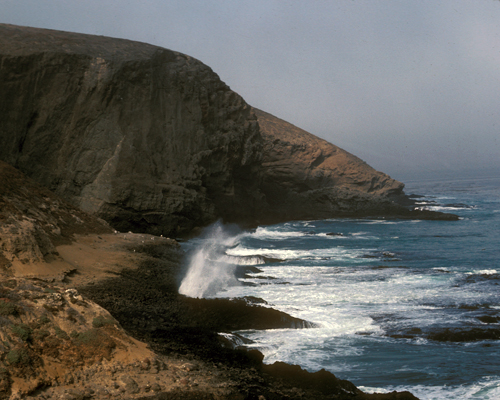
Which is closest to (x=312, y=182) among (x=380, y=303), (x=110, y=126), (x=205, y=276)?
(x=110, y=126)

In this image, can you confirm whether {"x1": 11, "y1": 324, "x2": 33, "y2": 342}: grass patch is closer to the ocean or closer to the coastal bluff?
the ocean

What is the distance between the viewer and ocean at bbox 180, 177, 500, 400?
386 inches

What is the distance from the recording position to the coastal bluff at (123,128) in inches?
1129

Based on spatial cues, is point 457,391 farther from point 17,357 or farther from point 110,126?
point 110,126

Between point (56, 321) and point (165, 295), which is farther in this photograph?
point (165, 295)

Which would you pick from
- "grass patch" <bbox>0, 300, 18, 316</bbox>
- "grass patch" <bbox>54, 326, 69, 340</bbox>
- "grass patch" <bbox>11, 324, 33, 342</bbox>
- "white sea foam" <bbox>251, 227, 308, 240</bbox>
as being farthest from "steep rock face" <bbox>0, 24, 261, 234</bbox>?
"grass patch" <bbox>11, 324, 33, 342</bbox>

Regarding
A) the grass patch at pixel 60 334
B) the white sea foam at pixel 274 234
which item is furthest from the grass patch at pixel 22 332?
the white sea foam at pixel 274 234

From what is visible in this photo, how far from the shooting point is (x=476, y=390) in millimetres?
9008

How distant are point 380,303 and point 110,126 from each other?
22117 millimetres

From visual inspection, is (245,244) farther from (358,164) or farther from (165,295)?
(358,164)

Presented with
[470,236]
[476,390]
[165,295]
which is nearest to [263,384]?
[476,390]

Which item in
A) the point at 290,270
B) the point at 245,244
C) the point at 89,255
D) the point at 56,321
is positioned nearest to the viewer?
the point at 56,321

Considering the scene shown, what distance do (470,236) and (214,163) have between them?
20.2 meters

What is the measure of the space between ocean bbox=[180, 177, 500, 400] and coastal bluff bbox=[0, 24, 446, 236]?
465 centimetres
